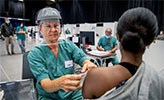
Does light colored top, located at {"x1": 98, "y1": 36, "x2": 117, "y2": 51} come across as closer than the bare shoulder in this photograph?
No

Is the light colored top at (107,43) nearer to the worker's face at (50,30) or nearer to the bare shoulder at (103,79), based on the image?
the worker's face at (50,30)

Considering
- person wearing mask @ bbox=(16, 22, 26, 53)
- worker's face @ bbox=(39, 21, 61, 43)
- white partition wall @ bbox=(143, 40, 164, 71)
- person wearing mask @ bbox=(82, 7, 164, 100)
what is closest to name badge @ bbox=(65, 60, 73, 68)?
worker's face @ bbox=(39, 21, 61, 43)

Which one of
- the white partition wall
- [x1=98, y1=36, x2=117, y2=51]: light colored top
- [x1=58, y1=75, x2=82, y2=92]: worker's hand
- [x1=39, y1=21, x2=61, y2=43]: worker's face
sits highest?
[x1=39, y1=21, x2=61, y2=43]: worker's face

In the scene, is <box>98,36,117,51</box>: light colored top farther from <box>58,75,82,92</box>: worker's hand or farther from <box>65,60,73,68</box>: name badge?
<box>58,75,82,92</box>: worker's hand

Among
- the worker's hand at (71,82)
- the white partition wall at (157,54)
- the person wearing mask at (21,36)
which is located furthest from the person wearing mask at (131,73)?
the person wearing mask at (21,36)

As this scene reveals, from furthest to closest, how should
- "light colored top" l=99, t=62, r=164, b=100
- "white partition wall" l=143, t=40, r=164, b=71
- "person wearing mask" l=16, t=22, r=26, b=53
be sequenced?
"person wearing mask" l=16, t=22, r=26, b=53 → "white partition wall" l=143, t=40, r=164, b=71 → "light colored top" l=99, t=62, r=164, b=100

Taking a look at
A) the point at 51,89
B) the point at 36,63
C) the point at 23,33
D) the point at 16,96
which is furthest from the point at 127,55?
the point at 23,33

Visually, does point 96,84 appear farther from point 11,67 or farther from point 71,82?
point 11,67

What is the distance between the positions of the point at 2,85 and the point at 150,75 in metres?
1.06

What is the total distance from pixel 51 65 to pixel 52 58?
1.9 inches

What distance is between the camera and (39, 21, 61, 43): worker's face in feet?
3.98

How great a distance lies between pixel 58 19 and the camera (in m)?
1.22

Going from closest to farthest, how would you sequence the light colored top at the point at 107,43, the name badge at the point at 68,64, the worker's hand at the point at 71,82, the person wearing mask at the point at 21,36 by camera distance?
the worker's hand at the point at 71,82, the name badge at the point at 68,64, the light colored top at the point at 107,43, the person wearing mask at the point at 21,36

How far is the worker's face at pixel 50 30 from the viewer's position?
47.8 inches
